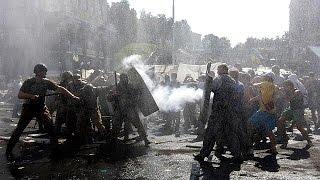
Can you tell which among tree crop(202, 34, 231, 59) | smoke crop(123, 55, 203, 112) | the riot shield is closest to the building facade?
tree crop(202, 34, 231, 59)

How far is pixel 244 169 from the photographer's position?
25.5 ft

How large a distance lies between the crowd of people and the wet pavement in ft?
1.28

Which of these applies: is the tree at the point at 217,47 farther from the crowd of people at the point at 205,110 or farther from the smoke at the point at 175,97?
the crowd of people at the point at 205,110

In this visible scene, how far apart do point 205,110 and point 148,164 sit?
1.78m

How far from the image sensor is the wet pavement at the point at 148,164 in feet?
23.7

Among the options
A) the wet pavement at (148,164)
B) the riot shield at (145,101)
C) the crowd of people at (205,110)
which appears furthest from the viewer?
the riot shield at (145,101)

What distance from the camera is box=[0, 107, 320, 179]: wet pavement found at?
7211mm

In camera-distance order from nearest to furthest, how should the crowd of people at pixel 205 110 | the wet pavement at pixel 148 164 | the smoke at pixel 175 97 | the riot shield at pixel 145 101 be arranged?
the wet pavement at pixel 148 164 → the crowd of people at pixel 205 110 → the riot shield at pixel 145 101 → the smoke at pixel 175 97

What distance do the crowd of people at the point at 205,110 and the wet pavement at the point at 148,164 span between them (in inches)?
15.4

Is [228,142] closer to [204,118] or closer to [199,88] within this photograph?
[204,118]

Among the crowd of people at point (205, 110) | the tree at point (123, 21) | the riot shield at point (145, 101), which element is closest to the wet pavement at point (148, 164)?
the crowd of people at point (205, 110)

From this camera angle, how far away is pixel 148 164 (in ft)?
27.0

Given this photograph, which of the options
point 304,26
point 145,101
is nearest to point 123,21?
point 304,26

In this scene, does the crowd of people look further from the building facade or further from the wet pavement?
the building facade
